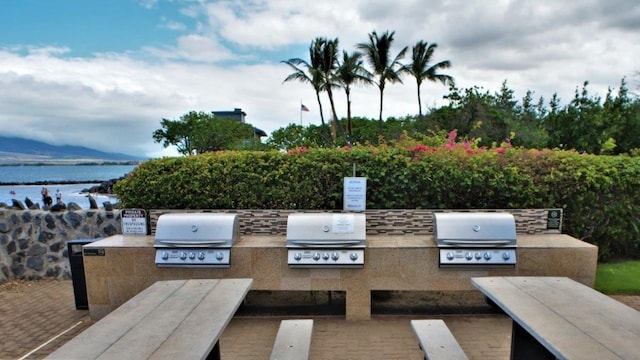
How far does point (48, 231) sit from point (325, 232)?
15.5 feet

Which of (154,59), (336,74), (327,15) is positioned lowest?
(154,59)

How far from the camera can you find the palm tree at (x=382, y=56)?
25.0 metres

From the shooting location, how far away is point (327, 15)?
816cm

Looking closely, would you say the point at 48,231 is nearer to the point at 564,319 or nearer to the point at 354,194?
the point at 354,194

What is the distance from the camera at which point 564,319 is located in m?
1.99

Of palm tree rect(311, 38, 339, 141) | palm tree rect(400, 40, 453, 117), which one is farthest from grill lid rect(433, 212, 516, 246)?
palm tree rect(400, 40, 453, 117)

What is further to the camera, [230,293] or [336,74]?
[336,74]

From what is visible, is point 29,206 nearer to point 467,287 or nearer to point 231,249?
point 231,249

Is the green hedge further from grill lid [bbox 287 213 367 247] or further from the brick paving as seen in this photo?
the brick paving

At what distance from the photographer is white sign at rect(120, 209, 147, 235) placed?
4207mm

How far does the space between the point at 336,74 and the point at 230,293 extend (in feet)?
77.4

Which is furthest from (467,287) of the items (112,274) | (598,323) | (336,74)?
(336,74)

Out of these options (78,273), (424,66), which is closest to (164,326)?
(78,273)

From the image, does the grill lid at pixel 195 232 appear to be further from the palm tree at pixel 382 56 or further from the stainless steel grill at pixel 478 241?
the palm tree at pixel 382 56
